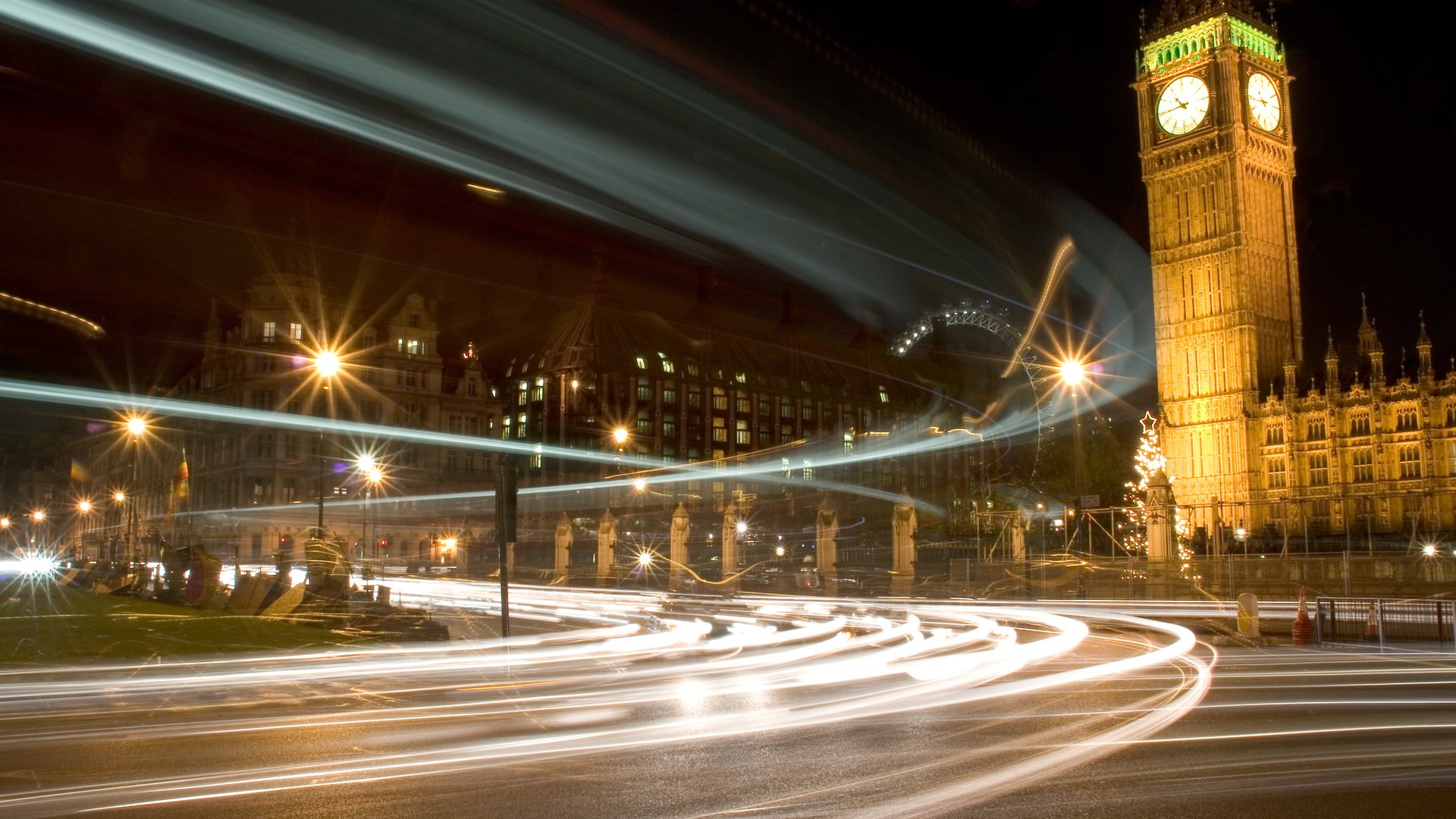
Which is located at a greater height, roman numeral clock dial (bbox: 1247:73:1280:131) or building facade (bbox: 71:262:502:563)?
roman numeral clock dial (bbox: 1247:73:1280:131)

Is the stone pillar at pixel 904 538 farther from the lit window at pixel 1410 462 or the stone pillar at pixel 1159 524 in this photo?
the lit window at pixel 1410 462

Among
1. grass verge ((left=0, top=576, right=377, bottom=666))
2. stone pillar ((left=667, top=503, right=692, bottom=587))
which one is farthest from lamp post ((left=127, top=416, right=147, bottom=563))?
stone pillar ((left=667, top=503, right=692, bottom=587))

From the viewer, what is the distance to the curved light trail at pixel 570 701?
977 centimetres

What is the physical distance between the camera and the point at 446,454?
89.5 metres

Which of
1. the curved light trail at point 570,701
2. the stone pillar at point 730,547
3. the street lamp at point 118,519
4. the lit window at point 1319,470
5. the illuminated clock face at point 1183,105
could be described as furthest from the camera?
the illuminated clock face at point 1183,105

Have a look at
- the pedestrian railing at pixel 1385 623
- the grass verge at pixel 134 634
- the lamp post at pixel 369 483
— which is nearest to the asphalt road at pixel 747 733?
the grass verge at pixel 134 634

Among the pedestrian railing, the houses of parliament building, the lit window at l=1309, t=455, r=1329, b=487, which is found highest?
the houses of parliament building

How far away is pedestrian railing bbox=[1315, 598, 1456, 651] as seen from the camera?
22.5 m

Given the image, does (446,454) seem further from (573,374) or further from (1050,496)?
(1050,496)

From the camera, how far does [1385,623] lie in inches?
928

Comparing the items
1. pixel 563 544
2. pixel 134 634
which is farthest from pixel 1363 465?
pixel 134 634

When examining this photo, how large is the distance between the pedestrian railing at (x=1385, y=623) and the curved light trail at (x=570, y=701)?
9.24 feet

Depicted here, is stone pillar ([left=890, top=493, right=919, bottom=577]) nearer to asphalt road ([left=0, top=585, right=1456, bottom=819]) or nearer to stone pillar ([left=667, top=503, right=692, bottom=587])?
stone pillar ([left=667, top=503, right=692, bottom=587])

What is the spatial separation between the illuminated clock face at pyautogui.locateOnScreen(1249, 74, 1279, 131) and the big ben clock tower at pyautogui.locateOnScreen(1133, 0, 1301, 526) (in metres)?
0.11
